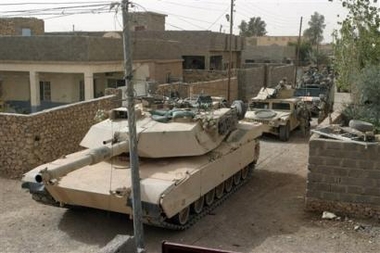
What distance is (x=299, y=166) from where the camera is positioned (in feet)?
47.3

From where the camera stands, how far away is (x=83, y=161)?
322 inches

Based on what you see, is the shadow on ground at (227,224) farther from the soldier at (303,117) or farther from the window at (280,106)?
the soldier at (303,117)

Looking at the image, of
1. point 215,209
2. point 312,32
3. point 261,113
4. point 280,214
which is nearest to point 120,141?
point 215,209

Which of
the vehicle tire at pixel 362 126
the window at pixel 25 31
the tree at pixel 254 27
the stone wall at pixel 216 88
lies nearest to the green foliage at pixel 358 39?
the stone wall at pixel 216 88

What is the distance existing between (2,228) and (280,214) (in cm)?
519

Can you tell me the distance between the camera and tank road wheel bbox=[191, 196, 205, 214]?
998 cm

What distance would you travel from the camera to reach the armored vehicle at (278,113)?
709 inches

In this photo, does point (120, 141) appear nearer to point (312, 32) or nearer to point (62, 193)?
point (62, 193)

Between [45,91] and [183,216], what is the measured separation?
1741 cm

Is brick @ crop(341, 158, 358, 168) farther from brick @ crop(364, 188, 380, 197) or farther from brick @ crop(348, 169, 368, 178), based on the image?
brick @ crop(364, 188, 380, 197)

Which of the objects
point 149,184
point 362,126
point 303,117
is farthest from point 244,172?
point 303,117

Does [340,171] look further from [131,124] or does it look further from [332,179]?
[131,124]

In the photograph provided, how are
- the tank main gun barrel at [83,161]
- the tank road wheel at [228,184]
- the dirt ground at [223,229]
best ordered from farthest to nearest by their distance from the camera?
the tank road wheel at [228,184], the dirt ground at [223,229], the tank main gun barrel at [83,161]

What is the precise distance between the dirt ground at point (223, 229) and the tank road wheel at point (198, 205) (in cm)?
21
